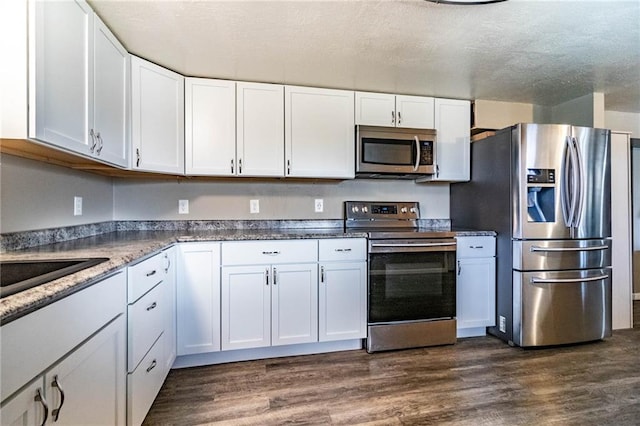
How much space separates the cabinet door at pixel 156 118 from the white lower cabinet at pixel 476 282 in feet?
7.77

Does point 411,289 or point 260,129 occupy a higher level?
point 260,129

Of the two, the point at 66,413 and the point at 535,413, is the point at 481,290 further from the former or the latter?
the point at 66,413

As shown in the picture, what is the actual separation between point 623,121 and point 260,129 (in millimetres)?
3930

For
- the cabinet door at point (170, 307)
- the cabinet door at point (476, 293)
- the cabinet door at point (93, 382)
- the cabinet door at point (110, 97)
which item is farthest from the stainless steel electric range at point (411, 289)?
the cabinet door at point (110, 97)

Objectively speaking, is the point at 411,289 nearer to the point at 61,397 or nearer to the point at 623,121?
the point at 61,397

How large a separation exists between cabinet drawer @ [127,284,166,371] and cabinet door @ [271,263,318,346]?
2.50 ft

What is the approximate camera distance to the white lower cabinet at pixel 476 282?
2.66m

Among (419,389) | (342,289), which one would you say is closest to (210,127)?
(342,289)

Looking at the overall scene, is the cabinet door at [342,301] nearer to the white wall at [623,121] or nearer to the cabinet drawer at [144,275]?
the cabinet drawer at [144,275]

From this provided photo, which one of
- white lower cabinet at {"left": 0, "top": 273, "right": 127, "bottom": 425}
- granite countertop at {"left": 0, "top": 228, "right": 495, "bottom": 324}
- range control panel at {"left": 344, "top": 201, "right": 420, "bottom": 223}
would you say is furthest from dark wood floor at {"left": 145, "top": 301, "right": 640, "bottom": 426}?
range control panel at {"left": 344, "top": 201, "right": 420, "bottom": 223}

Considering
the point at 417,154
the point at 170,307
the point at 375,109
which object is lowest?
the point at 170,307

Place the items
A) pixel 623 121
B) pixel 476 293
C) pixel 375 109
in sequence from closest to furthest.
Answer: pixel 476 293
pixel 375 109
pixel 623 121

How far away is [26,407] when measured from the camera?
76cm

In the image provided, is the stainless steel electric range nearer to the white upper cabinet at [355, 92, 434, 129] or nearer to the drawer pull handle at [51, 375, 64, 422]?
the white upper cabinet at [355, 92, 434, 129]
